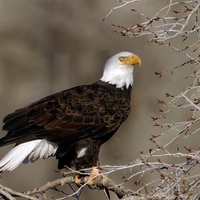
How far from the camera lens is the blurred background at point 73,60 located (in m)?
13.8

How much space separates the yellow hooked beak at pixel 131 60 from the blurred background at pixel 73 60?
6692 mm

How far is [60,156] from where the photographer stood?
6.45 meters

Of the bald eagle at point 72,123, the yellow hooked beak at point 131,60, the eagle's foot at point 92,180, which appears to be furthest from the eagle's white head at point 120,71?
the eagle's foot at point 92,180

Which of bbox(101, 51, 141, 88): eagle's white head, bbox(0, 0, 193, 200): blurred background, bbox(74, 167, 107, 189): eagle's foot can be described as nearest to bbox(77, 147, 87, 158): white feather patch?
bbox(74, 167, 107, 189): eagle's foot

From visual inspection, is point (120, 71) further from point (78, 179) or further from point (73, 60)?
point (73, 60)

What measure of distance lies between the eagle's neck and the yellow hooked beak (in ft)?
0.23

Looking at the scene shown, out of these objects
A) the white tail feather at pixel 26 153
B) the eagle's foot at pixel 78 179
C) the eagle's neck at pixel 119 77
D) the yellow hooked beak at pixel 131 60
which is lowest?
the eagle's foot at pixel 78 179

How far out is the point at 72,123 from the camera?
640cm

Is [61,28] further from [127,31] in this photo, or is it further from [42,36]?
[127,31]

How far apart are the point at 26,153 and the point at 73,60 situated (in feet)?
28.3

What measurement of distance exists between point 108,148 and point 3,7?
364 centimetres

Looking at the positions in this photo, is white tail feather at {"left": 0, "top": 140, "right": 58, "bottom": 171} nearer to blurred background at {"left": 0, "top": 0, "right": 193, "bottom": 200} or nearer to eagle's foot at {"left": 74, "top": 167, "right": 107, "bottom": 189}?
eagle's foot at {"left": 74, "top": 167, "right": 107, "bottom": 189}

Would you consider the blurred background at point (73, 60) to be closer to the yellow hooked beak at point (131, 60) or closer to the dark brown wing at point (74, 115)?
the yellow hooked beak at point (131, 60)

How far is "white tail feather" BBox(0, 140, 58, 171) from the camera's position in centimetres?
583
